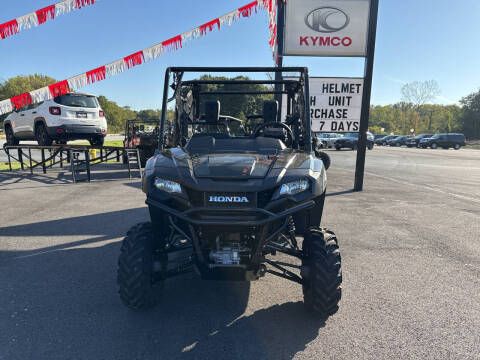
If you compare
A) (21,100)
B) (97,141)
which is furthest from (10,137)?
(21,100)

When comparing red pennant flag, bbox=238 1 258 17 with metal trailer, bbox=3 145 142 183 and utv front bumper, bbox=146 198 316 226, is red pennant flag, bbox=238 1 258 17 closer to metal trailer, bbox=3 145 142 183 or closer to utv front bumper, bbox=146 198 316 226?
metal trailer, bbox=3 145 142 183

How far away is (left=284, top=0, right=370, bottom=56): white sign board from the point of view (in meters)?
8.93

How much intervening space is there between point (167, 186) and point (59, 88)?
7.86 metres

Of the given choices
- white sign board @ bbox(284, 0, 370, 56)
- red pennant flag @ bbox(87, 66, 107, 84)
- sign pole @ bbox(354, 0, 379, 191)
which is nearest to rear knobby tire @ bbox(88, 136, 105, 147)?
red pennant flag @ bbox(87, 66, 107, 84)

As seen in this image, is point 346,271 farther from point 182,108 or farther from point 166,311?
point 182,108

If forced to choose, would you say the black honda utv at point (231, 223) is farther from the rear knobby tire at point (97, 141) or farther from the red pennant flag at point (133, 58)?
the rear knobby tire at point (97, 141)

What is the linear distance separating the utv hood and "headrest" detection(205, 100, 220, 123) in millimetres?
1159

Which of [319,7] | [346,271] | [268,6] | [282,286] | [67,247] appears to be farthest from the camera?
[268,6]

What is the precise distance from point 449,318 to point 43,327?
132 inches

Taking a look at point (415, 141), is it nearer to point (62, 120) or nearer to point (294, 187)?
point (62, 120)

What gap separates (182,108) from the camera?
4.49 m

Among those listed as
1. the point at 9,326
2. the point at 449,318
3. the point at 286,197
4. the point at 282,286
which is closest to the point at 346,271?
the point at 282,286

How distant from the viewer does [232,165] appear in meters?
2.89

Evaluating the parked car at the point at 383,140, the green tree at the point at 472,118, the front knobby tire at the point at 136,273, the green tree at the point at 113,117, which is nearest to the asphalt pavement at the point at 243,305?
the front knobby tire at the point at 136,273
